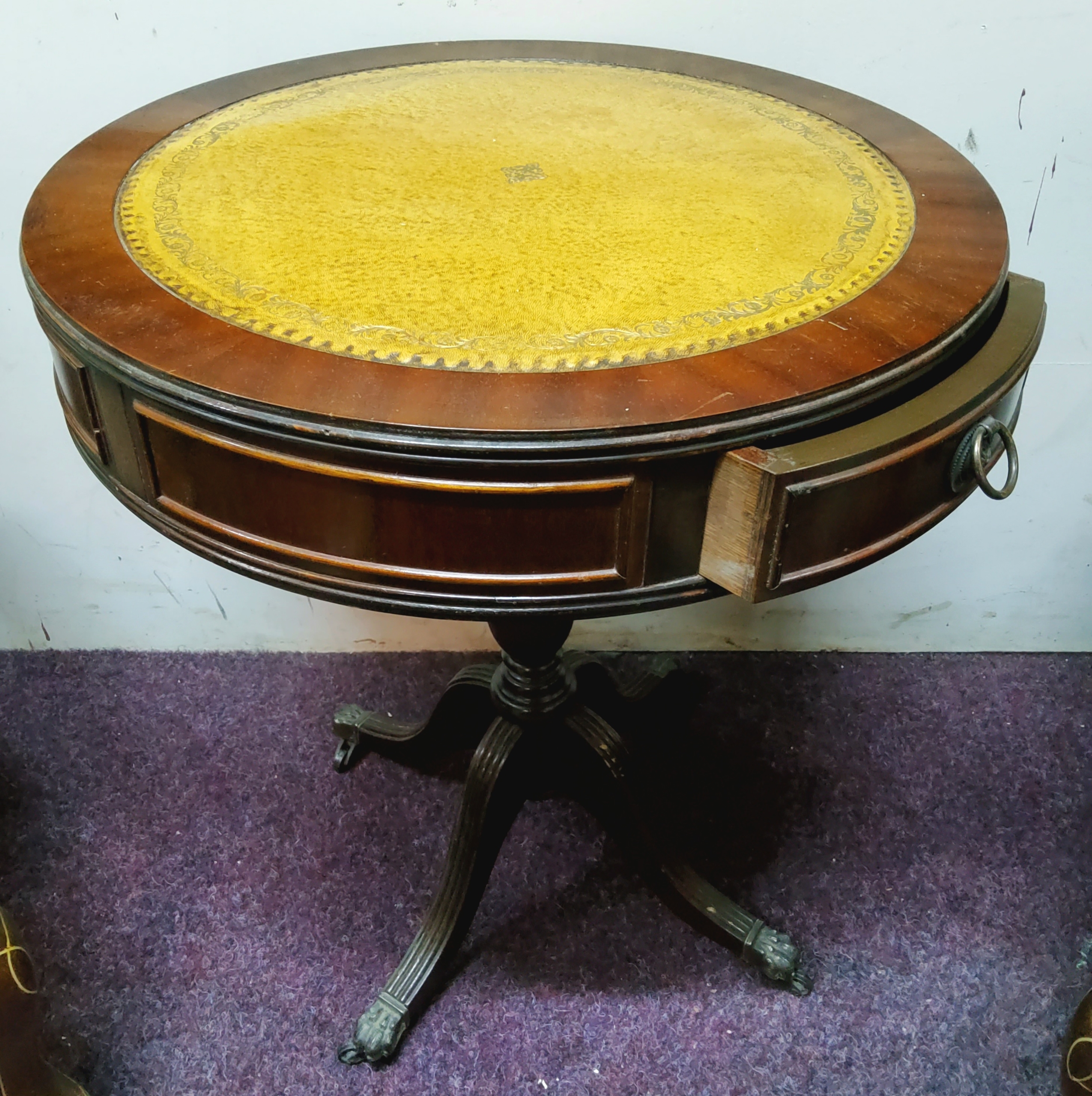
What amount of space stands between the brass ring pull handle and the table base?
44 centimetres

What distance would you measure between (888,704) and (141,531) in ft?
3.50

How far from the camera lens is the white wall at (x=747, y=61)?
3.52 ft

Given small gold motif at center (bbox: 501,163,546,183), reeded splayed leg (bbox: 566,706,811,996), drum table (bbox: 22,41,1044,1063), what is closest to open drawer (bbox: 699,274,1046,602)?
drum table (bbox: 22,41,1044,1063)

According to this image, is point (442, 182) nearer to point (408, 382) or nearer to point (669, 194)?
point (669, 194)

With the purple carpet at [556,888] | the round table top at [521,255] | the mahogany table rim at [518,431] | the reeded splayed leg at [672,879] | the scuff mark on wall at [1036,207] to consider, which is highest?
the round table top at [521,255]

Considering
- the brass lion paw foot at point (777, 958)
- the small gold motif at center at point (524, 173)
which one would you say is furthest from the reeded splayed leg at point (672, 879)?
the small gold motif at center at point (524, 173)

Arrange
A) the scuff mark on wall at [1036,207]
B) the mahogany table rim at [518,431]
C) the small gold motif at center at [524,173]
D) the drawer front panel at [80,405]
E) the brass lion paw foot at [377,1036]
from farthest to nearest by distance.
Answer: the scuff mark on wall at [1036,207], the brass lion paw foot at [377,1036], the small gold motif at center at [524,173], the drawer front panel at [80,405], the mahogany table rim at [518,431]

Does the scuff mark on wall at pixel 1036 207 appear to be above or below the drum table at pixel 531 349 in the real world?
below

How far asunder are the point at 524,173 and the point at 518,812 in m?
0.65

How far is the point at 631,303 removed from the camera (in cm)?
63

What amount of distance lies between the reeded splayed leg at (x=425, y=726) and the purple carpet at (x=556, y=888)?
1.3 inches

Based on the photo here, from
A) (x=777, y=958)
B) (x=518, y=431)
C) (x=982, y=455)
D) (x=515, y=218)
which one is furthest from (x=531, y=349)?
(x=777, y=958)

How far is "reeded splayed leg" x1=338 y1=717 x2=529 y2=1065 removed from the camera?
1.02m

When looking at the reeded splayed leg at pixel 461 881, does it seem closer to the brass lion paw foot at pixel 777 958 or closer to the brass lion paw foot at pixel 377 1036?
the brass lion paw foot at pixel 377 1036
